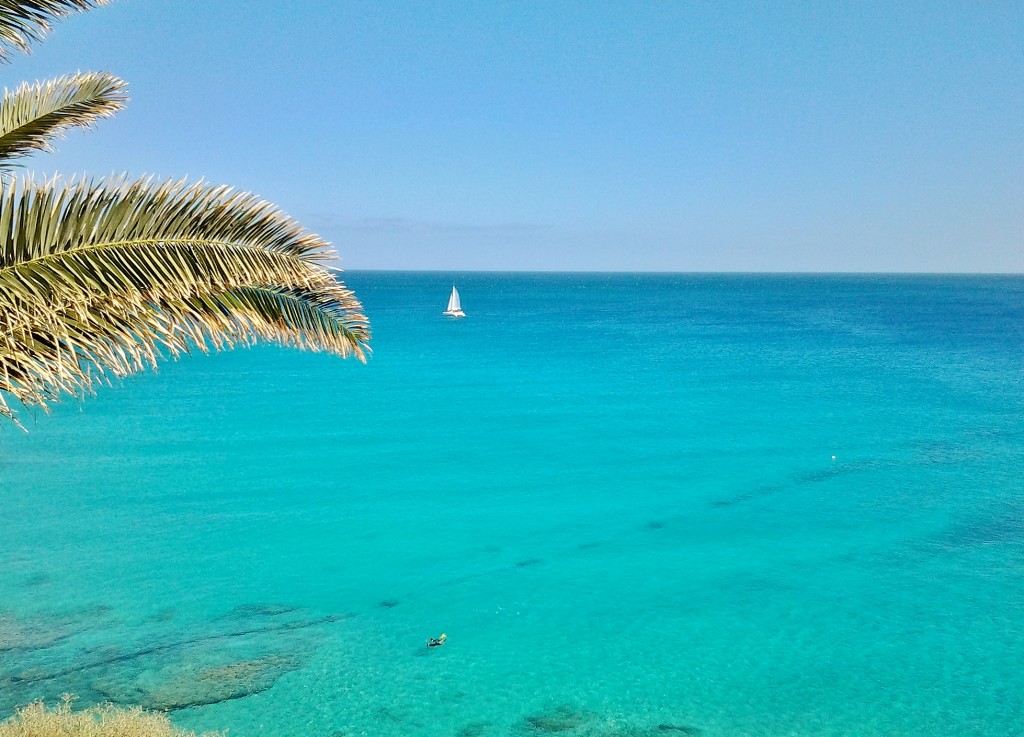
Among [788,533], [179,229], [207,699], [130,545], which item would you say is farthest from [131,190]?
[788,533]

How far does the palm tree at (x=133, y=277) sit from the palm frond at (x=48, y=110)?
0.14 ft

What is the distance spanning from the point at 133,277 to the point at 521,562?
14.6 m

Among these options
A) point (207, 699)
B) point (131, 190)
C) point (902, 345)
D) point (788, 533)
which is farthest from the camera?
point (902, 345)

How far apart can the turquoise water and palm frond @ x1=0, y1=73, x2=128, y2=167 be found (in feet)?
28.3

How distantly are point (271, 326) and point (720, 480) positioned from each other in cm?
2196

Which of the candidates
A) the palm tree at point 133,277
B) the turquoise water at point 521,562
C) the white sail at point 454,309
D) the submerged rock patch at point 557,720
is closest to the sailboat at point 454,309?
the white sail at point 454,309

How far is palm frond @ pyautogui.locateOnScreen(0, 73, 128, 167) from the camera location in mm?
7215

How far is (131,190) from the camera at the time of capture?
6.13 metres

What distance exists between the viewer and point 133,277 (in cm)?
606

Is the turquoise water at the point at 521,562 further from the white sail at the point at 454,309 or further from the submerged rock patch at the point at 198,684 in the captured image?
the white sail at the point at 454,309

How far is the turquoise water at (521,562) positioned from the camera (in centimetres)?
1314

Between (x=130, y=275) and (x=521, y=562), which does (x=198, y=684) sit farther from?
(x=130, y=275)

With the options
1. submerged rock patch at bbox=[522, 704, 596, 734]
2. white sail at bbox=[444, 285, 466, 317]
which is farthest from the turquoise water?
white sail at bbox=[444, 285, 466, 317]

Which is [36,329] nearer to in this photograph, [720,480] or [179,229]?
[179,229]
